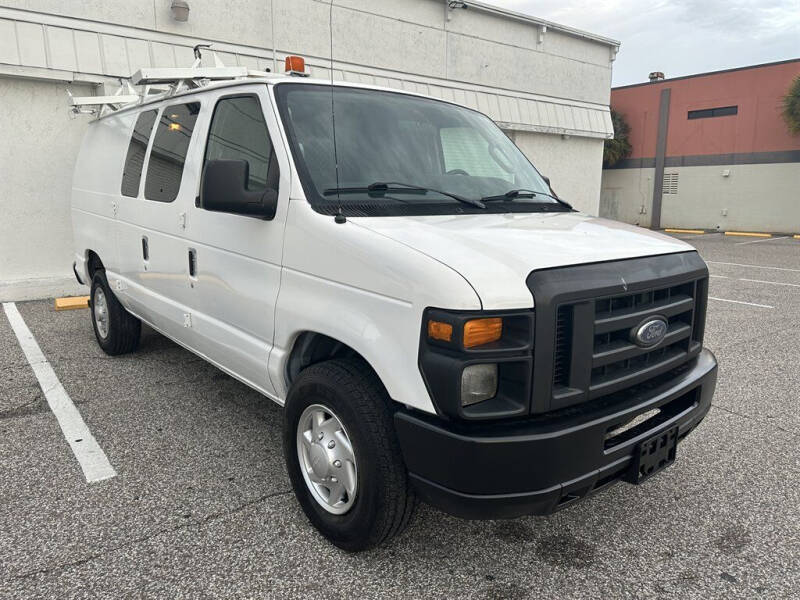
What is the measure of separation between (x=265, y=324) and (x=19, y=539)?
4.74ft

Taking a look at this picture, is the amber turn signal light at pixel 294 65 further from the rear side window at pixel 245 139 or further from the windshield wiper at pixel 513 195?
the windshield wiper at pixel 513 195

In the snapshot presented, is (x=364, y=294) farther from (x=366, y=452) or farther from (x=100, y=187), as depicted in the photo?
(x=100, y=187)

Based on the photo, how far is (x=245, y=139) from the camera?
3186 mm

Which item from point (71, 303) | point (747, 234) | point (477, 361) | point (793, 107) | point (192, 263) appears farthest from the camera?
point (747, 234)

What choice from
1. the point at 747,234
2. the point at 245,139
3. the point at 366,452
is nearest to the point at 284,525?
the point at 366,452

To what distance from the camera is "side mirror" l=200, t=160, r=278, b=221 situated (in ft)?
8.93

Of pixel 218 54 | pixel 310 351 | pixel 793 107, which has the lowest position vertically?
pixel 310 351

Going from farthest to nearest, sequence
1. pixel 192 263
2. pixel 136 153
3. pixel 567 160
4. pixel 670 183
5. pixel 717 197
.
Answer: pixel 670 183 < pixel 717 197 < pixel 567 160 < pixel 136 153 < pixel 192 263

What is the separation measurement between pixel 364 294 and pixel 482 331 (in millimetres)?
A: 532

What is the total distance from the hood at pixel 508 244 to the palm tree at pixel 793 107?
70.8ft

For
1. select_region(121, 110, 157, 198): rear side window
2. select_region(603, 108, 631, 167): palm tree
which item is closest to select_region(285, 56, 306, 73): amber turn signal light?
select_region(121, 110, 157, 198): rear side window

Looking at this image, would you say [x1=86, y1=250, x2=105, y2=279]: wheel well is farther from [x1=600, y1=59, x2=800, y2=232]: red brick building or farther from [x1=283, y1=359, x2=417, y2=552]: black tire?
[x1=600, y1=59, x2=800, y2=232]: red brick building

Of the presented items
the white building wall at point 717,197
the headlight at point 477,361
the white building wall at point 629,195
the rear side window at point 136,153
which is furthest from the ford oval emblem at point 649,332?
the white building wall at point 629,195

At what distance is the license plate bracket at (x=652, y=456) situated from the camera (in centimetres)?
240
